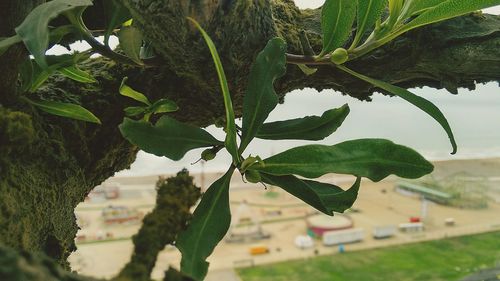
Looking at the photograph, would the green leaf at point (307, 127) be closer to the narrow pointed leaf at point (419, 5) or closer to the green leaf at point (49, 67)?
the narrow pointed leaf at point (419, 5)

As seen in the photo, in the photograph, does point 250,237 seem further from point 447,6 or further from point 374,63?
point 447,6

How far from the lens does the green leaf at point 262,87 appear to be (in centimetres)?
48

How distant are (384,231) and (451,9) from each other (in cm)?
190

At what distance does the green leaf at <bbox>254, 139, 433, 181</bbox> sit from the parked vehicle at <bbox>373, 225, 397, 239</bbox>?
186cm

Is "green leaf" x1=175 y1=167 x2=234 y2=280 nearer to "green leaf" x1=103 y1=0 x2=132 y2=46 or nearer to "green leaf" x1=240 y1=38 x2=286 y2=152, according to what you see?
"green leaf" x1=240 y1=38 x2=286 y2=152

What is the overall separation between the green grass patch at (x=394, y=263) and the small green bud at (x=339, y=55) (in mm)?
1692

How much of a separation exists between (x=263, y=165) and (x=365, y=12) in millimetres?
230

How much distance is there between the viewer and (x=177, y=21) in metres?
0.47

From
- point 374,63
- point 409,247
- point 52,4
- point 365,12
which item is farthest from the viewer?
point 409,247

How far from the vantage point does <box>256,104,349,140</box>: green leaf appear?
527 millimetres

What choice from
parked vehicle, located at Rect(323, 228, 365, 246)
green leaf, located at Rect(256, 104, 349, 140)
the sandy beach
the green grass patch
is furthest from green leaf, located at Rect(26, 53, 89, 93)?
parked vehicle, located at Rect(323, 228, 365, 246)

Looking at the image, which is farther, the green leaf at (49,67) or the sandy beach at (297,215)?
the sandy beach at (297,215)

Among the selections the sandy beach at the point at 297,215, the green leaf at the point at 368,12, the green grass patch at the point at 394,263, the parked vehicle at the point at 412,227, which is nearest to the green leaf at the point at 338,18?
the green leaf at the point at 368,12

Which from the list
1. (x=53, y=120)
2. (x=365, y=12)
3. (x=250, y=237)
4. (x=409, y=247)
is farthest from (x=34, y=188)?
(x=409, y=247)
